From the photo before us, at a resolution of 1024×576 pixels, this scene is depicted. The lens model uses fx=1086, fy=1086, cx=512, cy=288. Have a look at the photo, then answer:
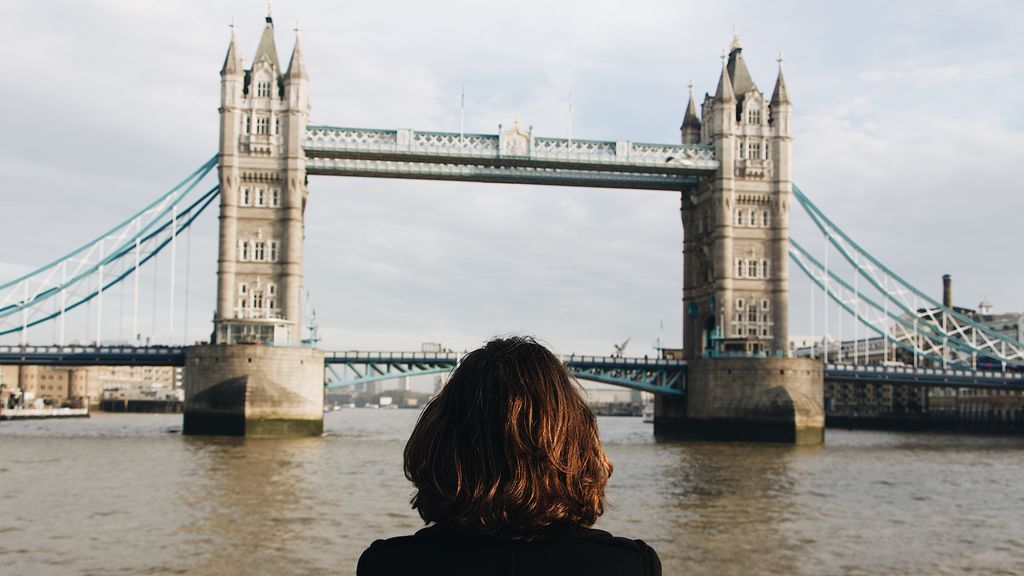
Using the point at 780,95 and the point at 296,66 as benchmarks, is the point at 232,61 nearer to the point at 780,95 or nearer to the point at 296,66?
the point at 296,66

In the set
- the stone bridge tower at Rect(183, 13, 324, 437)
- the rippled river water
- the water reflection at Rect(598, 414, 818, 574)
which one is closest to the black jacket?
the water reflection at Rect(598, 414, 818, 574)

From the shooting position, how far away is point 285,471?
31609 millimetres

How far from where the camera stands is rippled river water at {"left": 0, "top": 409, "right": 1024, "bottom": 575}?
17.0 meters

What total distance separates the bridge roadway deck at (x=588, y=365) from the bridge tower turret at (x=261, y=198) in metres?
4.15

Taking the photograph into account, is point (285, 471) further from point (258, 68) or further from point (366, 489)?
point (258, 68)

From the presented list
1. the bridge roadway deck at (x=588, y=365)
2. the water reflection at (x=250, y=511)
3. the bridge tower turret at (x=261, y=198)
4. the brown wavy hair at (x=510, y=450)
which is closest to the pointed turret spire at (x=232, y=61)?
the bridge tower turret at (x=261, y=198)

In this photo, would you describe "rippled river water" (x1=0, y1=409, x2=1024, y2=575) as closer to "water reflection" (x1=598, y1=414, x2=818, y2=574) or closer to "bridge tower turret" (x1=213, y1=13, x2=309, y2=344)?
"water reflection" (x1=598, y1=414, x2=818, y2=574)

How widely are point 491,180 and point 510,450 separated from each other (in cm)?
5878

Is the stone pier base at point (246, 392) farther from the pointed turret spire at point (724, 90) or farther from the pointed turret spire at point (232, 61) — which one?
the pointed turret spire at point (724, 90)

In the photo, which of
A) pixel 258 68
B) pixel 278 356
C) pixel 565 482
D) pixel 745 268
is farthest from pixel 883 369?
pixel 565 482

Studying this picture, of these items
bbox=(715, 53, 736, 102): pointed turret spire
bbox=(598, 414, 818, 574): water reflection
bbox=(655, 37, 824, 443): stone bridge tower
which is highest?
bbox=(715, 53, 736, 102): pointed turret spire

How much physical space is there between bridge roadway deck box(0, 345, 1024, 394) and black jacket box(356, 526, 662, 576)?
173 feet

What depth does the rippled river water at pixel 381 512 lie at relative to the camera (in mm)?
17031

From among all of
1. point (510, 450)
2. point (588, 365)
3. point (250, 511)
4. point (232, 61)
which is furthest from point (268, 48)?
point (510, 450)
